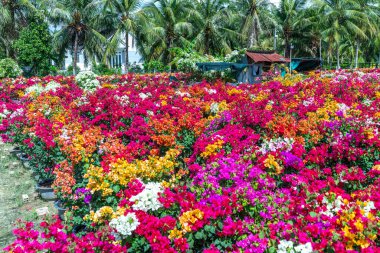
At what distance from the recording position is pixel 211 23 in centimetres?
3002

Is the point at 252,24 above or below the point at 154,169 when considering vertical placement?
above

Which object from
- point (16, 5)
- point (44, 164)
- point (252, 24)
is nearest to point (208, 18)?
point (252, 24)

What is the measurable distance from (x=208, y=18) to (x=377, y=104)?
2453cm

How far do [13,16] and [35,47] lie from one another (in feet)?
8.86

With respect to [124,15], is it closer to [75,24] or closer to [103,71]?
[75,24]

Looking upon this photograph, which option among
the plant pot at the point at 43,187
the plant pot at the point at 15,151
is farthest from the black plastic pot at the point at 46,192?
the plant pot at the point at 15,151

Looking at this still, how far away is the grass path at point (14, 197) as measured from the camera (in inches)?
211

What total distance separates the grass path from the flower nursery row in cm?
40

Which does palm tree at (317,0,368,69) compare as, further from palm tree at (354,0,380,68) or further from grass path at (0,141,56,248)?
grass path at (0,141,56,248)

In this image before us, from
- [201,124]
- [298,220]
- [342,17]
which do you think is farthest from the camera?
[342,17]

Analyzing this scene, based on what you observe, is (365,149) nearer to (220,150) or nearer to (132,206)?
(220,150)

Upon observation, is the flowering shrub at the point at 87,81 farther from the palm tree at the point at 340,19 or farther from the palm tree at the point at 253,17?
the palm tree at the point at 340,19

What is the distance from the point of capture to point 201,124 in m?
6.50

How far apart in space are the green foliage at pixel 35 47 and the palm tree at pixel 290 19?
21117 mm
